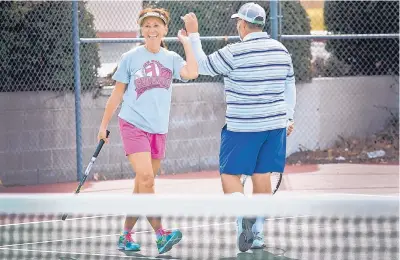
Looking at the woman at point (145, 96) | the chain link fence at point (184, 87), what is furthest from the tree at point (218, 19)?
the woman at point (145, 96)

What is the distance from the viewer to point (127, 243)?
781 cm

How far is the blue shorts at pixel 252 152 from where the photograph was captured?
298 inches

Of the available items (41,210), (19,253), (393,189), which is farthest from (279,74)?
(393,189)

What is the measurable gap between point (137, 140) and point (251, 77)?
38.4 inches

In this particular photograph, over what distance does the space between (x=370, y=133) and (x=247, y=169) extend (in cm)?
740

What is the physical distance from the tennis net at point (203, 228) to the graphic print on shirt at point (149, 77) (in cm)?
97

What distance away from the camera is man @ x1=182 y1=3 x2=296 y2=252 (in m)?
7.48

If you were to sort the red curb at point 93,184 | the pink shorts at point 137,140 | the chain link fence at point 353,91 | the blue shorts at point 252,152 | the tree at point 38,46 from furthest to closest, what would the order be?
1. the chain link fence at point 353,91
2. the tree at point 38,46
3. the red curb at point 93,184
4. the pink shorts at point 137,140
5. the blue shorts at point 252,152

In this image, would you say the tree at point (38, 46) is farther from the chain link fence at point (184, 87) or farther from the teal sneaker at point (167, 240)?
the teal sneaker at point (167, 240)

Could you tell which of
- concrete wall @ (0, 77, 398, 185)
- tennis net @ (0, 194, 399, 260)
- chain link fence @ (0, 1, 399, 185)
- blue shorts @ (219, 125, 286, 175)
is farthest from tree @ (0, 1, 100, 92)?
blue shorts @ (219, 125, 286, 175)

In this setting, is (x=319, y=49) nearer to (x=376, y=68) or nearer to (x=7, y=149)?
(x=376, y=68)

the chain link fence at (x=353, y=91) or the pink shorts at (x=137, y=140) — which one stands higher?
the chain link fence at (x=353, y=91)

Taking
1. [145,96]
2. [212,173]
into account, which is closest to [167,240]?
[145,96]

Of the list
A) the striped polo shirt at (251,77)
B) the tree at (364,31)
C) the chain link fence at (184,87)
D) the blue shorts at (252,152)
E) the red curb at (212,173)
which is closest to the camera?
the striped polo shirt at (251,77)
